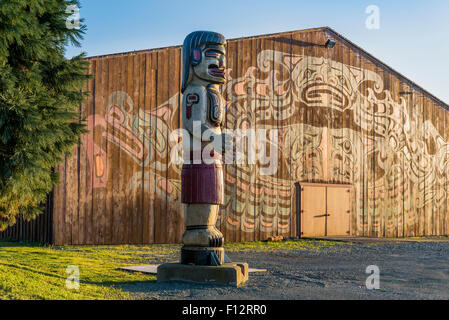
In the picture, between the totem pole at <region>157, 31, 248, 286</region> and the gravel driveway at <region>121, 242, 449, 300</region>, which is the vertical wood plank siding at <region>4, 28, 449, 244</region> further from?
the totem pole at <region>157, 31, 248, 286</region>

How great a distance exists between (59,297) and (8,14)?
397 cm

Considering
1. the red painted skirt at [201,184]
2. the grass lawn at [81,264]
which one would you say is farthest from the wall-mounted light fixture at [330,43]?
the red painted skirt at [201,184]

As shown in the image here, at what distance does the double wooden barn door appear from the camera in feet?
56.1

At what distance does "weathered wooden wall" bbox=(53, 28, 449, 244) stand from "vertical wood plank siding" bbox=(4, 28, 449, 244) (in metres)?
0.03

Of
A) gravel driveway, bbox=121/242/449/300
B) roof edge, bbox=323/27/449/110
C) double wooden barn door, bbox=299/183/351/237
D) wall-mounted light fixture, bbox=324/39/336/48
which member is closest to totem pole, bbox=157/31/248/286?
gravel driveway, bbox=121/242/449/300

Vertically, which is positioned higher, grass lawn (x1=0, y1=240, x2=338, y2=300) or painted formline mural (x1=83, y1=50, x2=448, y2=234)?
painted formline mural (x1=83, y1=50, x2=448, y2=234)

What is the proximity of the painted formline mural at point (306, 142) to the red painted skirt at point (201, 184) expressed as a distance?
7.08 metres

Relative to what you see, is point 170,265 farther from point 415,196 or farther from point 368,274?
point 415,196

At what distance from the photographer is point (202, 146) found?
7609mm

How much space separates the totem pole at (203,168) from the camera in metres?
7.39

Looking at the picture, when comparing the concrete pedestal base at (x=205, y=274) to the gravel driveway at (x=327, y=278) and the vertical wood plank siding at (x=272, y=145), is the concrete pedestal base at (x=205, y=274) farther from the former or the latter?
the vertical wood plank siding at (x=272, y=145)

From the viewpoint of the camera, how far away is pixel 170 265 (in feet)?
24.7

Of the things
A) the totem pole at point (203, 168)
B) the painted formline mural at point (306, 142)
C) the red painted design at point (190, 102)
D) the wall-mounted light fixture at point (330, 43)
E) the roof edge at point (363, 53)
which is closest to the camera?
the totem pole at point (203, 168)

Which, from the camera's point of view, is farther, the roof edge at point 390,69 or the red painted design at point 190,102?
the roof edge at point 390,69
